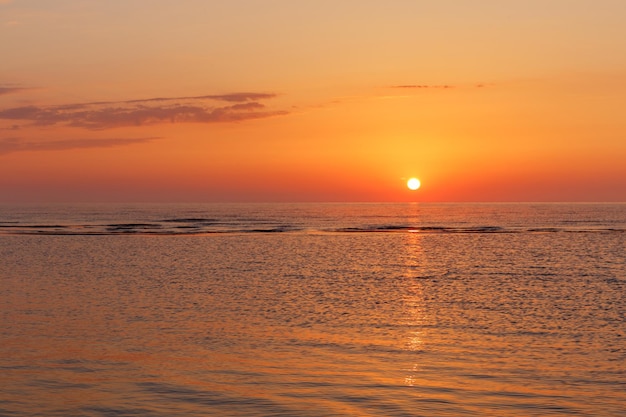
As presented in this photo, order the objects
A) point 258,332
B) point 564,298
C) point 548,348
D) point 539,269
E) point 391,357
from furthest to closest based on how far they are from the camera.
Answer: point 539,269 < point 564,298 < point 258,332 < point 548,348 < point 391,357

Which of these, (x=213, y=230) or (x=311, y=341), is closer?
(x=311, y=341)

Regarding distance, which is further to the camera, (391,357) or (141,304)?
(141,304)

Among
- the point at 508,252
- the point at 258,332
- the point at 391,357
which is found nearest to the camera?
the point at 391,357

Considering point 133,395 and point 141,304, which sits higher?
point 141,304

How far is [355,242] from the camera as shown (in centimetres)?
9375

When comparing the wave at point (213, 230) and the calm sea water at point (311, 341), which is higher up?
the wave at point (213, 230)

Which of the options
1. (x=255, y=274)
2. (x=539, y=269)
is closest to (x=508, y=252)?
(x=539, y=269)

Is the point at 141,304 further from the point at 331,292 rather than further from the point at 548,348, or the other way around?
the point at 548,348

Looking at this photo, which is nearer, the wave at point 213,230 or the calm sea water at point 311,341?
the calm sea water at point 311,341

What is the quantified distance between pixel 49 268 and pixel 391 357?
125 feet

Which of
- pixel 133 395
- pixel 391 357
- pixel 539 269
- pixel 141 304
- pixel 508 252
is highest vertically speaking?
pixel 508 252

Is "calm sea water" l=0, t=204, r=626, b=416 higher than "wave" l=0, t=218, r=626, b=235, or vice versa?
"wave" l=0, t=218, r=626, b=235

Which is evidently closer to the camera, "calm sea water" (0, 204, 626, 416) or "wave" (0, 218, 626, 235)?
"calm sea water" (0, 204, 626, 416)

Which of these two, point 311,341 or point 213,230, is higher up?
point 213,230
